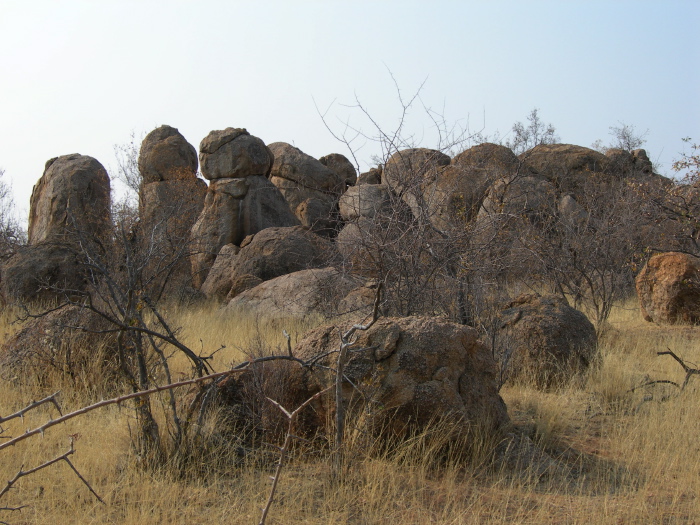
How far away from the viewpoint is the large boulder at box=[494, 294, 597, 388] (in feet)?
18.5

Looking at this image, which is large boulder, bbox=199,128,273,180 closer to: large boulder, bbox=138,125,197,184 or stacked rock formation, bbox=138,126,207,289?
stacked rock formation, bbox=138,126,207,289

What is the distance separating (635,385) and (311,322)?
435cm

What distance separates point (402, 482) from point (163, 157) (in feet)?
60.4

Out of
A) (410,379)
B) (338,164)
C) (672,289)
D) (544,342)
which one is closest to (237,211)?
(338,164)

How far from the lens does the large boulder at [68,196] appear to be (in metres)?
13.7

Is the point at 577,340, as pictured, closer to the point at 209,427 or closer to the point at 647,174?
the point at 209,427

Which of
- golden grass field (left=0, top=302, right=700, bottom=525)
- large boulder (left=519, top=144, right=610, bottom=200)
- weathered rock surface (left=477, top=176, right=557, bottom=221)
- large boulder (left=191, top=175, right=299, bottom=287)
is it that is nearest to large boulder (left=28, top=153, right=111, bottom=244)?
large boulder (left=191, top=175, right=299, bottom=287)

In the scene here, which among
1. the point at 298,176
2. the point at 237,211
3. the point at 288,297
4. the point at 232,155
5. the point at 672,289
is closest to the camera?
the point at 672,289

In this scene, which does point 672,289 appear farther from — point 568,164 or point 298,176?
point 298,176

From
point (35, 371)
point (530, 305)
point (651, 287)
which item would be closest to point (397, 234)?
point (530, 305)

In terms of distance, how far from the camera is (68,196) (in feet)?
45.4

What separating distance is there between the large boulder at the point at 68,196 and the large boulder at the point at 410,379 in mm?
10559

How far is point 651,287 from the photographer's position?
9305 mm

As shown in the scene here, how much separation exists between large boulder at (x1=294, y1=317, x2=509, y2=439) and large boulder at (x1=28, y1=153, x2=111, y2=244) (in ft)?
34.6
